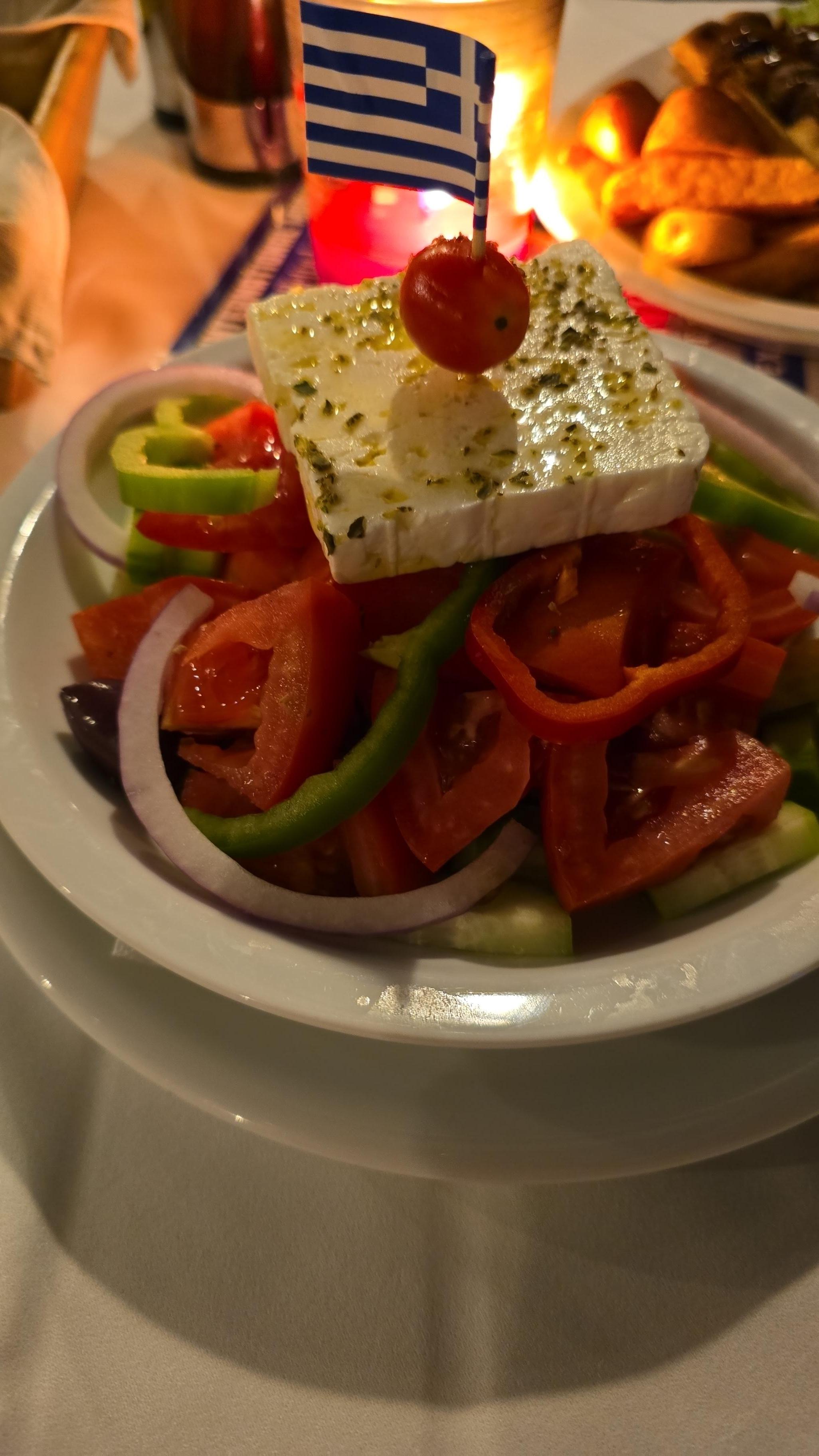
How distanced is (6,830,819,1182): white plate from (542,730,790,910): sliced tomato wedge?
21 centimetres

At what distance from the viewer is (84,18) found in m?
2.50

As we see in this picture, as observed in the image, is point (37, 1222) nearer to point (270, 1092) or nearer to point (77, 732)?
point (270, 1092)

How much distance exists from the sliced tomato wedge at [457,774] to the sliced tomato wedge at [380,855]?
0.06ft

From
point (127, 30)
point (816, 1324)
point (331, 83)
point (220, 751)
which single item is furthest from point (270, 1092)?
point (127, 30)

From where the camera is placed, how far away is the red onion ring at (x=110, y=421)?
1612 mm

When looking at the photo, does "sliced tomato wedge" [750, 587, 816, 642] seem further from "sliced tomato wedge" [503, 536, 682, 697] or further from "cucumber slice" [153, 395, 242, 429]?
"cucumber slice" [153, 395, 242, 429]

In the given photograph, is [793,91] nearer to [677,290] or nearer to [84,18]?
[677,290]

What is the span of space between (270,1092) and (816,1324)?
27.1 inches

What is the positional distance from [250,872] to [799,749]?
83cm

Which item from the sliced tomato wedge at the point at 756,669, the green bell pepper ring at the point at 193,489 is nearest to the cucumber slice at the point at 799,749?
the sliced tomato wedge at the point at 756,669

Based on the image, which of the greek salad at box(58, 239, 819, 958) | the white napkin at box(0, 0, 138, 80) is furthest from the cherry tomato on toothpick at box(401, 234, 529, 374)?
the white napkin at box(0, 0, 138, 80)

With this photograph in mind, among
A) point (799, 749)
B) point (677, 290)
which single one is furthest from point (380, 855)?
point (677, 290)

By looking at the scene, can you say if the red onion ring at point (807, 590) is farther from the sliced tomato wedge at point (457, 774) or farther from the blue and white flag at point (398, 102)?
the blue and white flag at point (398, 102)

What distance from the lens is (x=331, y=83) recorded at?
1.23 metres
